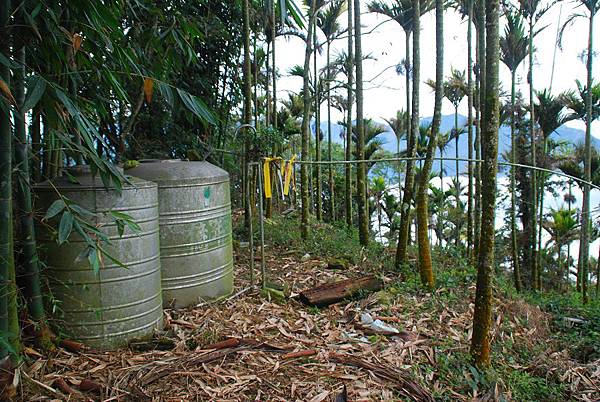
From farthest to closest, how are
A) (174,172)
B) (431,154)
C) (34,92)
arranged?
(431,154)
(174,172)
(34,92)

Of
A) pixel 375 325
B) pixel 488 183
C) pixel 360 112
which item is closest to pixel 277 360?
pixel 375 325

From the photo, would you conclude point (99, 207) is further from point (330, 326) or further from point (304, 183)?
point (304, 183)

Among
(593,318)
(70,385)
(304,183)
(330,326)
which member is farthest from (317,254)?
(70,385)

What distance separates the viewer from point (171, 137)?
700 cm

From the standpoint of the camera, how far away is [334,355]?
3.72 metres

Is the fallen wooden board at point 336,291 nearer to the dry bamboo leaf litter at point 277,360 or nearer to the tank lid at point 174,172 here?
the dry bamboo leaf litter at point 277,360

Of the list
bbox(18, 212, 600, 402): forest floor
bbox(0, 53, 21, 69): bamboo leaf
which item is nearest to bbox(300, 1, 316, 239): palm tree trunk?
bbox(18, 212, 600, 402): forest floor

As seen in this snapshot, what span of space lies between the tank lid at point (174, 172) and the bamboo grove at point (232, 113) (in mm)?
308

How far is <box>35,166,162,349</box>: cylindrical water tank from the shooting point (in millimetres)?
3432

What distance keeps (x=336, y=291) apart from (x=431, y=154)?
2057mm

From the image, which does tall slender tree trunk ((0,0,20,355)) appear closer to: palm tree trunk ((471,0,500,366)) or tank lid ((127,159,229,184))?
tank lid ((127,159,229,184))

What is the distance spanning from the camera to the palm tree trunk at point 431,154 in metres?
5.59

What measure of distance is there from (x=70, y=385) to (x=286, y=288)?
108 inches

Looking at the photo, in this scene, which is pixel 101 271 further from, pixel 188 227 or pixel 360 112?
pixel 360 112
